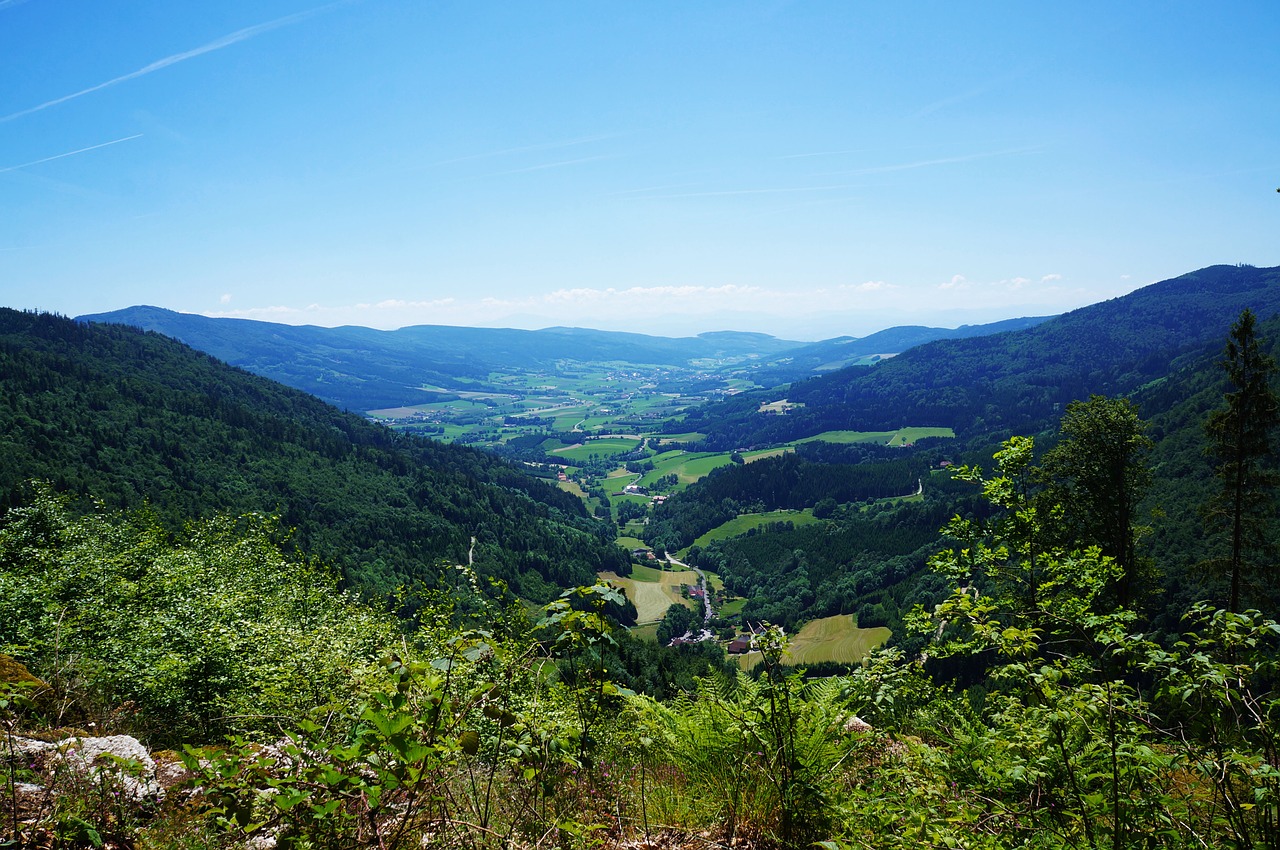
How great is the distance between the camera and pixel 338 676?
9664 mm

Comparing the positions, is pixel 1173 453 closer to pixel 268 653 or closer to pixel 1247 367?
pixel 1247 367

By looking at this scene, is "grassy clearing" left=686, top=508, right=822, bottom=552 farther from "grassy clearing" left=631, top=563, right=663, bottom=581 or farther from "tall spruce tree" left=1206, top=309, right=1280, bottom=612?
"tall spruce tree" left=1206, top=309, right=1280, bottom=612

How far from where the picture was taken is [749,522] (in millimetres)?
179625

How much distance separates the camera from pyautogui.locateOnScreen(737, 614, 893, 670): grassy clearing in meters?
97.1

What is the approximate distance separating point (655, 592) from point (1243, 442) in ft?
402

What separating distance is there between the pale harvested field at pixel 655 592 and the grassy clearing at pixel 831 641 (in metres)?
24.2

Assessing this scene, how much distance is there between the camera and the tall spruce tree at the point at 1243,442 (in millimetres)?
17281

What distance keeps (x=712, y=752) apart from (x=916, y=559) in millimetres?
132635

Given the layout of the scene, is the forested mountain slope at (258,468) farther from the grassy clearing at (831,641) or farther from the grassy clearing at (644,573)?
the grassy clearing at (831,641)

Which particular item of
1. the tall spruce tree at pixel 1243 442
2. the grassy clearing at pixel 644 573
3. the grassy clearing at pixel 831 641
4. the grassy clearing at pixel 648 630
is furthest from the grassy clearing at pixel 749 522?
the tall spruce tree at pixel 1243 442

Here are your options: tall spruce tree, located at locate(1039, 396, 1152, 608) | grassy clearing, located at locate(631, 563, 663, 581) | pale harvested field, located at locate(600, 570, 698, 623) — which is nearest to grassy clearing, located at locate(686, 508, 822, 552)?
grassy clearing, located at locate(631, 563, 663, 581)

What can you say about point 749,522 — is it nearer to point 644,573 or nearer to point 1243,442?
point 644,573

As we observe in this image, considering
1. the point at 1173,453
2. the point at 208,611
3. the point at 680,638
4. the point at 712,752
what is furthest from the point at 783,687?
the point at 1173,453

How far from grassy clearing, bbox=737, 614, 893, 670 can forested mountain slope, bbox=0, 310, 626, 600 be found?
4511cm
